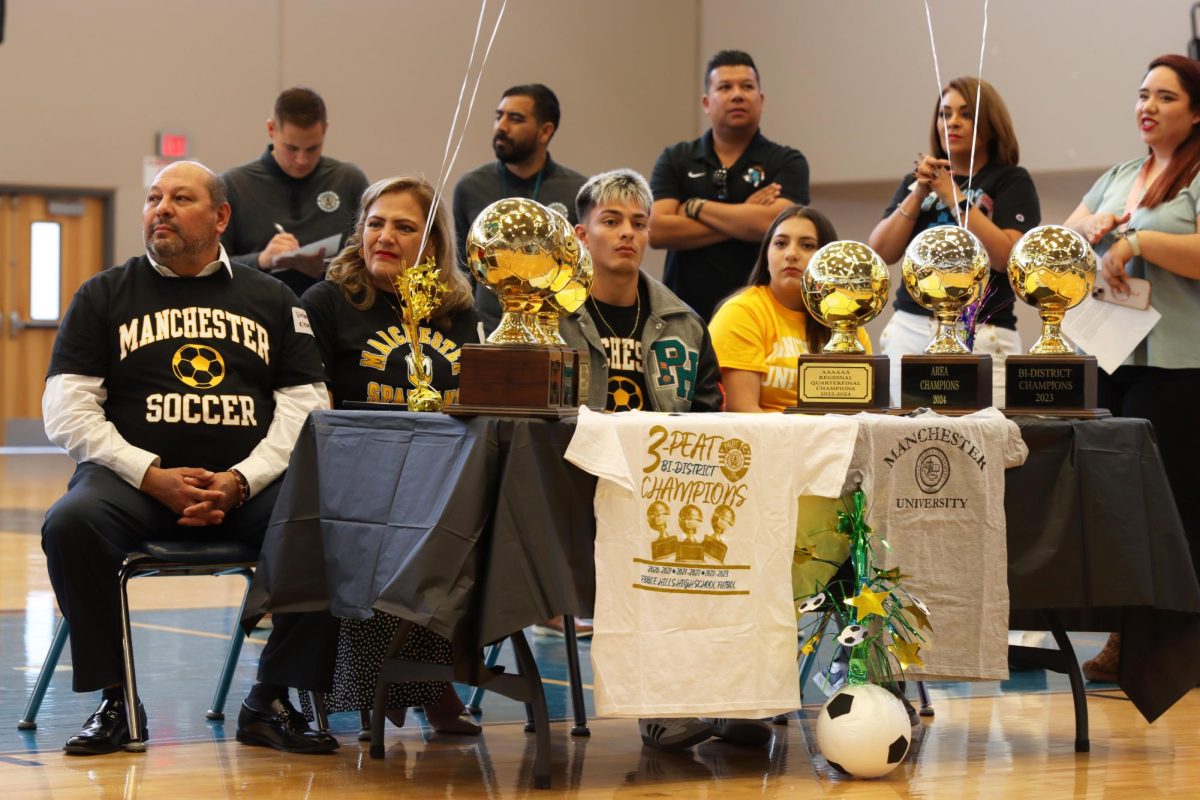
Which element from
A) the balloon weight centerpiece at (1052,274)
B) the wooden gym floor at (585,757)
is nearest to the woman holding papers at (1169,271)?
the wooden gym floor at (585,757)

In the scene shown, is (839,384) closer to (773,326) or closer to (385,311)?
(773,326)

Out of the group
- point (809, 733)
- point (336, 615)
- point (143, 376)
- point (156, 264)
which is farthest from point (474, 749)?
point (156, 264)

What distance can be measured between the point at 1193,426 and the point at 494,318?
1829 mm

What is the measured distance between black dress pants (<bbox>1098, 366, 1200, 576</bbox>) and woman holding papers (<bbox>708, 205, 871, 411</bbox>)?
86cm

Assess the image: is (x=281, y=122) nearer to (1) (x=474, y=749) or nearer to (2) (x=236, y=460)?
(2) (x=236, y=460)

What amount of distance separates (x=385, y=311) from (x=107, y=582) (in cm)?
83

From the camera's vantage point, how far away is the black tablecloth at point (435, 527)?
7.85ft

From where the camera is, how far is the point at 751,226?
451 cm

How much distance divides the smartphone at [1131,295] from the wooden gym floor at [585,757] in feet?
3.12

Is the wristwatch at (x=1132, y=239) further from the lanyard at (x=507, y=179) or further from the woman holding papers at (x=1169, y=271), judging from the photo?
the lanyard at (x=507, y=179)

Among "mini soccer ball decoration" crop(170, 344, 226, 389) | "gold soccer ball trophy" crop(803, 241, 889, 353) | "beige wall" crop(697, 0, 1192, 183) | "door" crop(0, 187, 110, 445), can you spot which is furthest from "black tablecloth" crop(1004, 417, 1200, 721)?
"door" crop(0, 187, 110, 445)

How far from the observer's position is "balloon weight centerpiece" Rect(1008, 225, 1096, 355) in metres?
3.10

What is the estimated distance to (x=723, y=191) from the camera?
4.64 metres

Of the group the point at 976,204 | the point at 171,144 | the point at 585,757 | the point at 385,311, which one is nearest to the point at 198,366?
the point at 385,311
